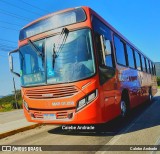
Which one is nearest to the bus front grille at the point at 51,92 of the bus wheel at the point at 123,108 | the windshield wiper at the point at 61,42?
the windshield wiper at the point at 61,42

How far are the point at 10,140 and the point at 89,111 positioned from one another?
2956 millimetres

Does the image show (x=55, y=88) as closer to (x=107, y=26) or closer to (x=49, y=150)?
(x=49, y=150)

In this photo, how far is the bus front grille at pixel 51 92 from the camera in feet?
22.8

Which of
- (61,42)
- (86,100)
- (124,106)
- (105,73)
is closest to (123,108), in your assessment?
(124,106)

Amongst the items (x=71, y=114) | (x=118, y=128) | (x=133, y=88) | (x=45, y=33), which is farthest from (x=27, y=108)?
(x=133, y=88)

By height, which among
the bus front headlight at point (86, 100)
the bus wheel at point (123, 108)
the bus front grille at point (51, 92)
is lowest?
the bus wheel at point (123, 108)

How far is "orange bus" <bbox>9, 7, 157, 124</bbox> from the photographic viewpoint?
271 inches

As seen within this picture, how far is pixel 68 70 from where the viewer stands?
7059mm

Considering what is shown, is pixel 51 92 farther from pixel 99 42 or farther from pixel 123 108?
pixel 123 108

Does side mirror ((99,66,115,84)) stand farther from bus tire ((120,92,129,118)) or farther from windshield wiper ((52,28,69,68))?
bus tire ((120,92,129,118))

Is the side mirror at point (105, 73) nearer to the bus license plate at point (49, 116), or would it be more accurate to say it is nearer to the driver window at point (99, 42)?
the driver window at point (99, 42)

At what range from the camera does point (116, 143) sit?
6375 mm

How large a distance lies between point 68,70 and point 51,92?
771 mm

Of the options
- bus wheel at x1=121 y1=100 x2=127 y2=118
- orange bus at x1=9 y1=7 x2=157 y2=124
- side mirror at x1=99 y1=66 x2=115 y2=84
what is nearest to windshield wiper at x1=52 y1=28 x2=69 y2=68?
orange bus at x1=9 y1=7 x2=157 y2=124
